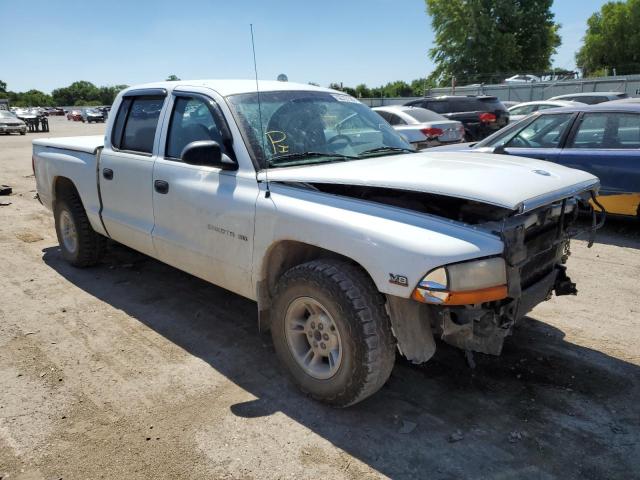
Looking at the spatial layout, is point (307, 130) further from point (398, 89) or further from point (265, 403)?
point (398, 89)

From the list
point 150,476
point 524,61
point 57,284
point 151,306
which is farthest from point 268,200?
point 524,61

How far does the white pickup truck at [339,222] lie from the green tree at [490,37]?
4695 centimetres

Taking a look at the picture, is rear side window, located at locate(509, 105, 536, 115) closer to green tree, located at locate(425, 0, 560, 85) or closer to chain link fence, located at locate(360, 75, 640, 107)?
chain link fence, located at locate(360, 75, 640, 107)

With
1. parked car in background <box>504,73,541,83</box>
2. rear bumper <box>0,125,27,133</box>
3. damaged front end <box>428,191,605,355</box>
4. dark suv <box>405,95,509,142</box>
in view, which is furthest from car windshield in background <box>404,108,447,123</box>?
rear bumper <box>0,125,27,133</box>

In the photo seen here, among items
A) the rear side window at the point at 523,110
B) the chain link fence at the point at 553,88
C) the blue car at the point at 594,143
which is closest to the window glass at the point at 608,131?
the blue car at the point at 594,143

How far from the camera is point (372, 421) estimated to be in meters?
2.99

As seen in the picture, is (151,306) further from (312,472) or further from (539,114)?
(539,114)

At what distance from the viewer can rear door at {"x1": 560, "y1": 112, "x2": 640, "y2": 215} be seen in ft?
20.7

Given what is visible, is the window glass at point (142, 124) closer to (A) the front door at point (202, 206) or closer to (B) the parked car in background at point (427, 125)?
(A) the front door at point (202, 206)

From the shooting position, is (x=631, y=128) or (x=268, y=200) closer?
(x=268, y=200)

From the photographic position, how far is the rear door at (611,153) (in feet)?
20.7

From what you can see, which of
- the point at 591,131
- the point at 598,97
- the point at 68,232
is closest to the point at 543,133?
the point at 591,131

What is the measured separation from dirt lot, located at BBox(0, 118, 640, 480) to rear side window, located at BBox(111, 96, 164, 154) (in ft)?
4.70

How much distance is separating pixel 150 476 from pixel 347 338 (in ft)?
3.96
